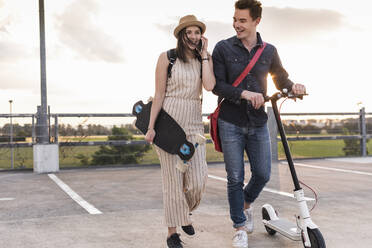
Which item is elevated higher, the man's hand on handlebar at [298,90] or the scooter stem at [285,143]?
the man's hand on handlebar at [298,90]

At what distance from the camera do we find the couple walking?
3.49 m

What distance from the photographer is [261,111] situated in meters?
3.68

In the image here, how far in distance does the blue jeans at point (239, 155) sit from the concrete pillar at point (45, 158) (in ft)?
23.3

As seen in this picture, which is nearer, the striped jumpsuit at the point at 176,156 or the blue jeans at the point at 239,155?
the striped jumpsuit at the point at 176,156

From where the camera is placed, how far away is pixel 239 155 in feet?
11.9

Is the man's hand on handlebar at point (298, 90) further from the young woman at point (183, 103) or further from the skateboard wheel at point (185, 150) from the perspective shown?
the skateboard wheel at point (185, 150)

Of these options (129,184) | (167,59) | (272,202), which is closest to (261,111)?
(167,59)

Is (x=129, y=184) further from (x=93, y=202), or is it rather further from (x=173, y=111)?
(x=173, y=111)

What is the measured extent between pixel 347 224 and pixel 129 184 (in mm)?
4056

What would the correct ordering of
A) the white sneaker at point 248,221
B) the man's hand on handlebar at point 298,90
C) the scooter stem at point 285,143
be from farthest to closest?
1. the white sneaker at point 248,221
2. the man's hand on handlebar at point 298,90
3. the scooter stem at point 285,143

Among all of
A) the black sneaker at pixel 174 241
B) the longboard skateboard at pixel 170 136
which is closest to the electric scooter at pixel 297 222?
the longboard skateboard at pixel 170 136

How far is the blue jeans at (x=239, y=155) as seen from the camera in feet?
11.8

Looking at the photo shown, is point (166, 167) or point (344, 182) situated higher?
point (166, 167)

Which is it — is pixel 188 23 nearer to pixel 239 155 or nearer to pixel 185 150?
pixel 185 150
